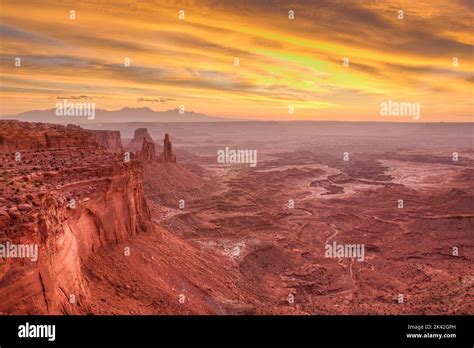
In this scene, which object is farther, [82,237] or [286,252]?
[286,252]

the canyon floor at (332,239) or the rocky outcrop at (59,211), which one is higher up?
the rocky outcrop at (59,211)

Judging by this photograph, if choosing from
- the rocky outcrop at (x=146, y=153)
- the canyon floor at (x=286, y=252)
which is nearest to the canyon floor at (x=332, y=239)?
the canyon floor at (x=286, y=252)

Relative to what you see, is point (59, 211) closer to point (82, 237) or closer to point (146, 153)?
point (82, 237)

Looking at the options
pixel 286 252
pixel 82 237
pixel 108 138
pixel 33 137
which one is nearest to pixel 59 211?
pixel 82 237

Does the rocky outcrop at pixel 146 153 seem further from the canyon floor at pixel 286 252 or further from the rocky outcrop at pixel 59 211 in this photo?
the rocky outcrop at pixel 59 211

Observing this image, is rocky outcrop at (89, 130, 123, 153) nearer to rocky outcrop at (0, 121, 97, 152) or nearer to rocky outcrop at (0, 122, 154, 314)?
rocky outcrop at (0, 122, 154, 314)

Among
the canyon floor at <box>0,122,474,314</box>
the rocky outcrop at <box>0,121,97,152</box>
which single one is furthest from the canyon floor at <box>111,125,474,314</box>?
the rocky outcrop at <box>0,121,97,152</box>
